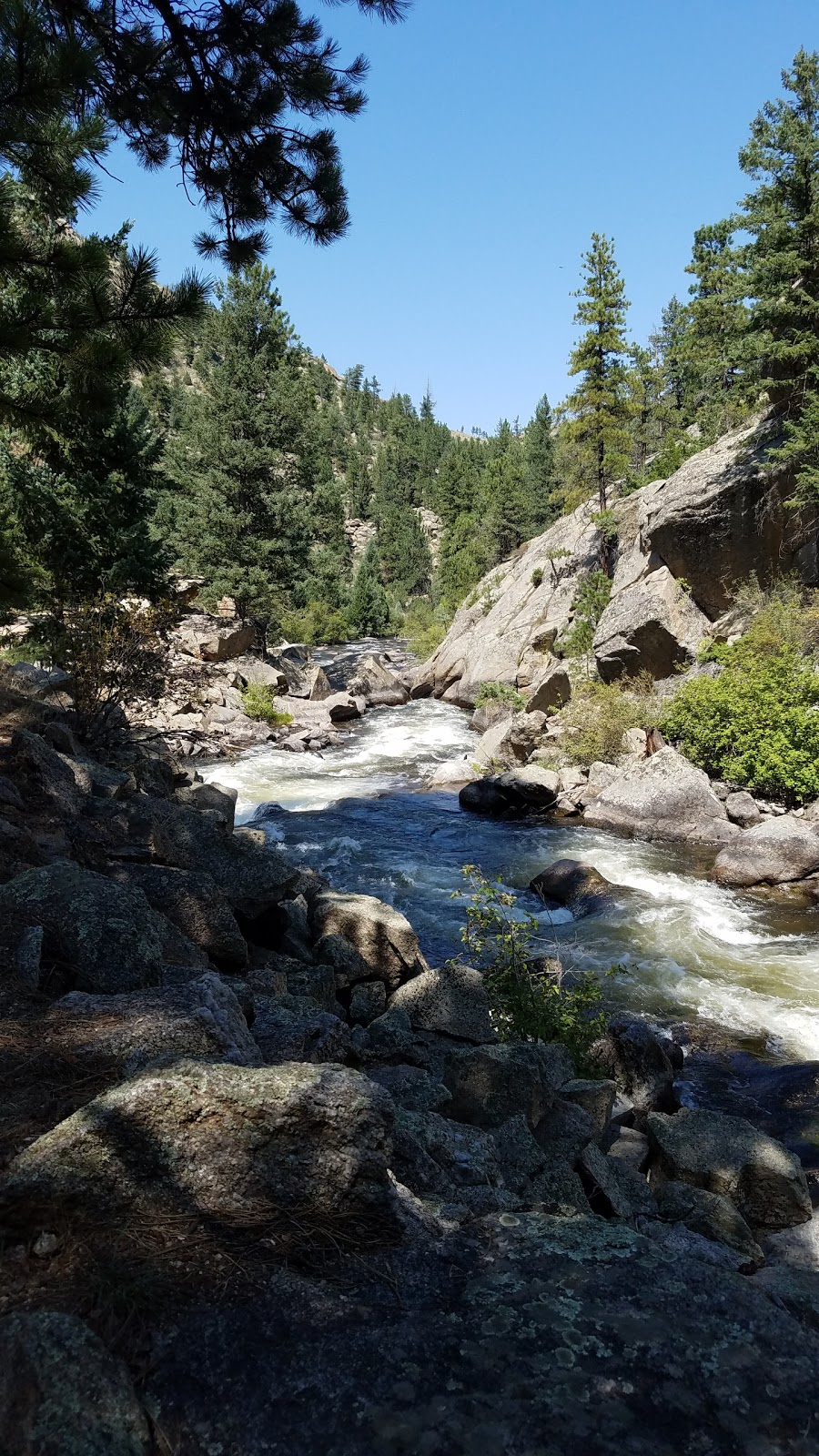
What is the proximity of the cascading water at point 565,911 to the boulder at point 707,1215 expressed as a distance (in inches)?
138

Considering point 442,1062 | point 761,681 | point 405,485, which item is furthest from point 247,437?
point 405,485

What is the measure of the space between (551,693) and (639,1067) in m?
18.1

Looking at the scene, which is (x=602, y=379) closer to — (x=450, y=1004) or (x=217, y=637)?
(x=217, y=637)

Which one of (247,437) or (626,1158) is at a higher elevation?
(247,437)

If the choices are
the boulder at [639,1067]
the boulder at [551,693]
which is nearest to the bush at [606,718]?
the boulder at [551,693]

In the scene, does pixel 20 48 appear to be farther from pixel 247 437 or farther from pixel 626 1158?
pixel 247 437

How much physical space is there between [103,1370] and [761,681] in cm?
1743

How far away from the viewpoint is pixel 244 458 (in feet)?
97.8

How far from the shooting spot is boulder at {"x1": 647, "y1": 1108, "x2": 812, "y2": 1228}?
5664 mm

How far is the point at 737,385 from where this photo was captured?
20.5 meters

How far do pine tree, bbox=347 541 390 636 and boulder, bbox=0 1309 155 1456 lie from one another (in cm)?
5209

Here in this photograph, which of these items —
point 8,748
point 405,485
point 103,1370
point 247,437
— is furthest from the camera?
point 405,485

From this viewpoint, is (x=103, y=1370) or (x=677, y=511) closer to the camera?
(x=103, y=1370)

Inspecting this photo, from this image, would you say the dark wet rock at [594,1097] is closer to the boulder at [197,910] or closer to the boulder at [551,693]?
the boulder at [197,910]
